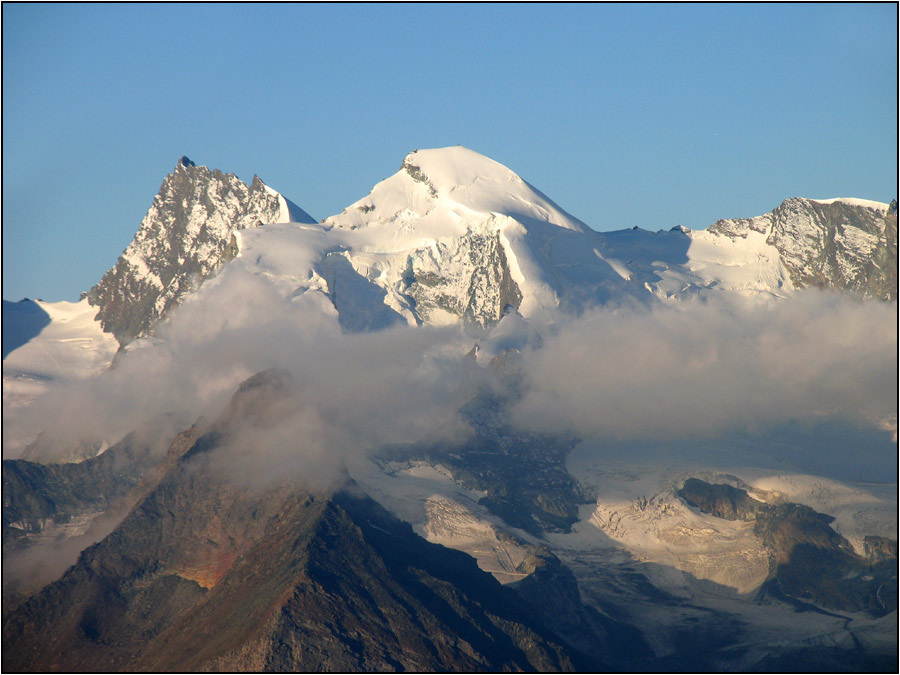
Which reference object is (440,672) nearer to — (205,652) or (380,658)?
(380,658)

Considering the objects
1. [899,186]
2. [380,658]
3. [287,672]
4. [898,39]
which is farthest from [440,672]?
[898,39]

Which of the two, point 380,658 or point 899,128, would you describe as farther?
point 380,658

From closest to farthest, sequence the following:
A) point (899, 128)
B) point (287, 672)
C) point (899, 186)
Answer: point (899, 128), point (899, 186), point (287, 672)

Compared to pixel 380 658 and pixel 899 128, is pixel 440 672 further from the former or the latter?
pixel 899 128

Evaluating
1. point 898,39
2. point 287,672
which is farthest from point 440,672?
point 898,39

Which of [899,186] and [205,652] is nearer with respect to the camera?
[899,186]

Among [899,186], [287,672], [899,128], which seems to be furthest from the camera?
[287,672]

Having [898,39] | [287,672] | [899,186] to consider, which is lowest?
[287,672]

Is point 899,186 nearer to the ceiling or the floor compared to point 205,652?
nearer to the ceiling

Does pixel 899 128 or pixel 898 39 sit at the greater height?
pixel 898 39
